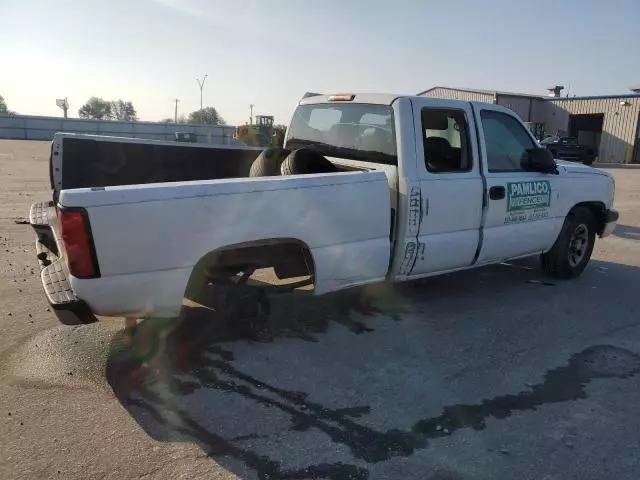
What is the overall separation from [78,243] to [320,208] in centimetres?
166

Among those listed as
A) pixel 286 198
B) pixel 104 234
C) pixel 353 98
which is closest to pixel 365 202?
pixel 286 198

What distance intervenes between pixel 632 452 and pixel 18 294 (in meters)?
5.26

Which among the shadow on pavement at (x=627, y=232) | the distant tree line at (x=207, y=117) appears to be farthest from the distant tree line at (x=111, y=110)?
the shadow on pavement at (x=627, y=232)

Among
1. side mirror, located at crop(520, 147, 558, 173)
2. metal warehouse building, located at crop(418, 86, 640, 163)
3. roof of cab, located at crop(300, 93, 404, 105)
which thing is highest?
metal warehouse building, located at crop(418, 86, 640, 163)

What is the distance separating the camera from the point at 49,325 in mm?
4605

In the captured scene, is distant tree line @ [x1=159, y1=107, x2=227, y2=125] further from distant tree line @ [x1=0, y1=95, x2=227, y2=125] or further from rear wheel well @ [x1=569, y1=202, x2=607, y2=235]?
rear wheel well @ [x1=569, y1=202, x2=607, y2=235]

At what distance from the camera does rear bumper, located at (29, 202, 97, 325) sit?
11.2 ft

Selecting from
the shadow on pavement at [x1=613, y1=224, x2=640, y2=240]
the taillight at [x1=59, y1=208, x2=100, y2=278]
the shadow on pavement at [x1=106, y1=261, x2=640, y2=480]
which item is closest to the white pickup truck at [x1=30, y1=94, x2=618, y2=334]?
the taillight at [x1=59, y1=208, x2=100, y2=278]

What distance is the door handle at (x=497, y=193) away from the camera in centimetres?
525

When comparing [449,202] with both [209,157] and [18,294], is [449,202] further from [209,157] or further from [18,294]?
[18,294]

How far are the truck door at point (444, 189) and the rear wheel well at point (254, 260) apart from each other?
1.00m

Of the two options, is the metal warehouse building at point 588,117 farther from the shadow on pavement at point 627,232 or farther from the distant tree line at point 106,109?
the distant tree line at point 106,109

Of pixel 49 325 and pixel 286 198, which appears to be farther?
pixel 49 325

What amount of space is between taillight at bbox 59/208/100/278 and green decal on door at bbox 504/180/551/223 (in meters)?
3.91
